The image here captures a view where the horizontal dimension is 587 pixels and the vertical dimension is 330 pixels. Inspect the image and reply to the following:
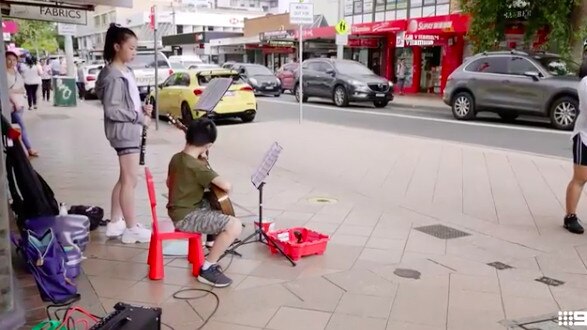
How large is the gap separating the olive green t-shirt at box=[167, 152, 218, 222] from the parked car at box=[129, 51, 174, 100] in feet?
45.4

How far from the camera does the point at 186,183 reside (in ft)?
13.7

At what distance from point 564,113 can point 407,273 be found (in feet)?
33.9

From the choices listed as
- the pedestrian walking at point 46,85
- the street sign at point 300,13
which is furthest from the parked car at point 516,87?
the pedestrian walking at point 46,85

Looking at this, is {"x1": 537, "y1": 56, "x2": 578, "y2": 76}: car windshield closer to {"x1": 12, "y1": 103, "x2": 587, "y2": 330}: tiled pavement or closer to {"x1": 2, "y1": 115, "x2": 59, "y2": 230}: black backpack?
{"x1": 12, "y1": 103, "x2": 587, "y2": 330}: tiled pavement

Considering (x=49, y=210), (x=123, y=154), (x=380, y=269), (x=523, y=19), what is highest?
(x=523, y=19)

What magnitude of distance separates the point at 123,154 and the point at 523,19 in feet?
55.4

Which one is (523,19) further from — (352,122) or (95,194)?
(95,194)

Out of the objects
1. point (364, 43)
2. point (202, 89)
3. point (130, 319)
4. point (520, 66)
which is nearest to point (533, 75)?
point (520, 66)

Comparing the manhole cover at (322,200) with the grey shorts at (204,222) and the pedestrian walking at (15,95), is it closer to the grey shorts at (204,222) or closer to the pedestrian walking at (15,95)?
the grey shorts at (204,222)

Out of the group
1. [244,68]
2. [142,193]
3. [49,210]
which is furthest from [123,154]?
[244,68]

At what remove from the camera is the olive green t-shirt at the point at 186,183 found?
4.11 metres

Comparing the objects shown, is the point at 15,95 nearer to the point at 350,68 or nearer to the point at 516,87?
the point at 516,87

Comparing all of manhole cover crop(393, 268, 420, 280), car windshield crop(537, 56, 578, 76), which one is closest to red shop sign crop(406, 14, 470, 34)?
car windshield crop(537, 56, 578, 76)

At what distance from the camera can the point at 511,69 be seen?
14195 millimetres
